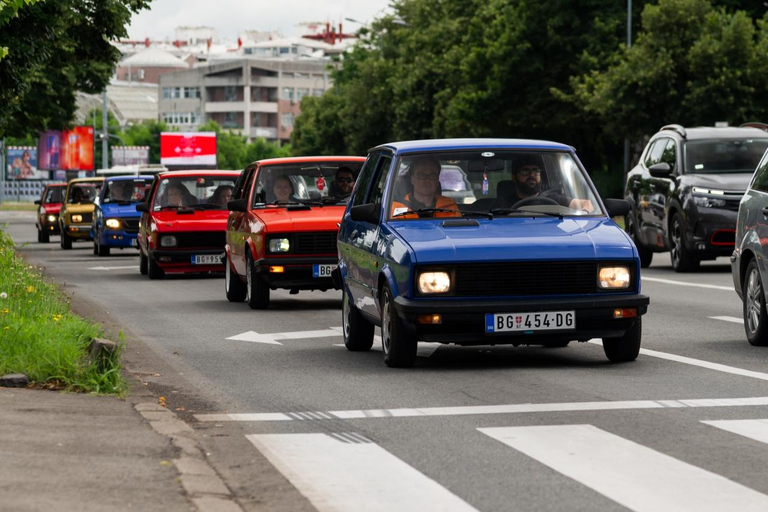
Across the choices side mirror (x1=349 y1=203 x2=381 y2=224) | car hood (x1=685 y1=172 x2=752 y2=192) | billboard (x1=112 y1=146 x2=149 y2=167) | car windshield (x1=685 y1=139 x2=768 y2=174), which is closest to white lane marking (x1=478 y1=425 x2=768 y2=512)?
side mirror (x1=349 y1=203 x2=381 y2=224)

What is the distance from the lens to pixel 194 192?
26703mm

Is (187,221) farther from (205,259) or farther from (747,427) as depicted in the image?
(747,427)

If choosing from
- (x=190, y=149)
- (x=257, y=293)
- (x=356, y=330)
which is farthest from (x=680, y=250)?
(x=190, y=149)

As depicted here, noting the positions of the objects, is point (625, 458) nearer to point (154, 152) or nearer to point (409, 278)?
point (409, 278)

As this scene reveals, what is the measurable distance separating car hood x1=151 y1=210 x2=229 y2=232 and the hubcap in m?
12.9

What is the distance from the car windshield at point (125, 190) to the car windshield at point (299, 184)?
1751 cm

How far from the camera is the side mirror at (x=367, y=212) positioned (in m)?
12.5

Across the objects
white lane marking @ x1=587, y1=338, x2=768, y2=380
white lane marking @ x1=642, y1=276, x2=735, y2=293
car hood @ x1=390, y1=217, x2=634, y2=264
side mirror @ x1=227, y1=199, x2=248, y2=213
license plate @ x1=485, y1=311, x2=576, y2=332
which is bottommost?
white lane marking @ x1=642, y1=276, x2=735, y2=293

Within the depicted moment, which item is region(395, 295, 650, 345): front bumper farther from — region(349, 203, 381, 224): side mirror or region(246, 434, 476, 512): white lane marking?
region(246, 434, 476, 512): white lane marking

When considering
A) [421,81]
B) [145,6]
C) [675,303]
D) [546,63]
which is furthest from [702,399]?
[421,81]

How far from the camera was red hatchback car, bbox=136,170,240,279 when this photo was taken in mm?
25766

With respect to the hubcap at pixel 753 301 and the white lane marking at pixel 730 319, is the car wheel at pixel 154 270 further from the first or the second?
the hubcap at pixel 753 301

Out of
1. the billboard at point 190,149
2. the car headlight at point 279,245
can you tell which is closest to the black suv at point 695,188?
the car headlight at point 279,245

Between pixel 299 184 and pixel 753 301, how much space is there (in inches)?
294
